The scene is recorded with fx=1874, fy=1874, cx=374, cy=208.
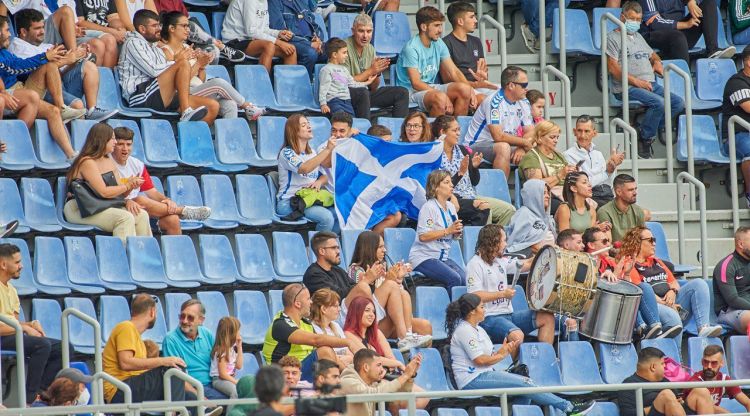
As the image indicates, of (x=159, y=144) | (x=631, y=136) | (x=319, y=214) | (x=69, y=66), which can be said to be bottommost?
(x=319, y=214)

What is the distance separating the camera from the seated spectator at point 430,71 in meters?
15.6

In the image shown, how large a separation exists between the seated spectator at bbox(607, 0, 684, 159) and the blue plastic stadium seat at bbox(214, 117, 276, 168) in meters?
3.69

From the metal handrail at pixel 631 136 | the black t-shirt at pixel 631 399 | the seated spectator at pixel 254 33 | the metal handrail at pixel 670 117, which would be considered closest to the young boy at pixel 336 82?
the seated spectator at pixel 254 33

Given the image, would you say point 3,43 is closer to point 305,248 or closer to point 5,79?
point 5,79

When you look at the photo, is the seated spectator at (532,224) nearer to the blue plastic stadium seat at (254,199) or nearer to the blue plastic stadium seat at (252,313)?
the blue plastic stadium seat at (254,199)

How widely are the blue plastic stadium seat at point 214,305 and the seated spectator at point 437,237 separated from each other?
155cm

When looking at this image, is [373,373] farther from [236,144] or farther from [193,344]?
[236,144]

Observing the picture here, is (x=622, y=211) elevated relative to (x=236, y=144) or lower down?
lower down

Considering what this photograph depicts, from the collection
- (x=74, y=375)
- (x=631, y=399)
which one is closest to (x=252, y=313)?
(x=74, y=375)

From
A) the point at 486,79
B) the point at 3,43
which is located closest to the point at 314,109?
the point at 486,79

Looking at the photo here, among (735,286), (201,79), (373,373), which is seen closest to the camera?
(373,373)

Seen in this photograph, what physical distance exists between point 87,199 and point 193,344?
170 cm

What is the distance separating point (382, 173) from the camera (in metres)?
14.5

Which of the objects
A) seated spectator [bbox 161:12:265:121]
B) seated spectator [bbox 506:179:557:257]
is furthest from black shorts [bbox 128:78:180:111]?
seated spectator [bbox 506:179:557:257]
